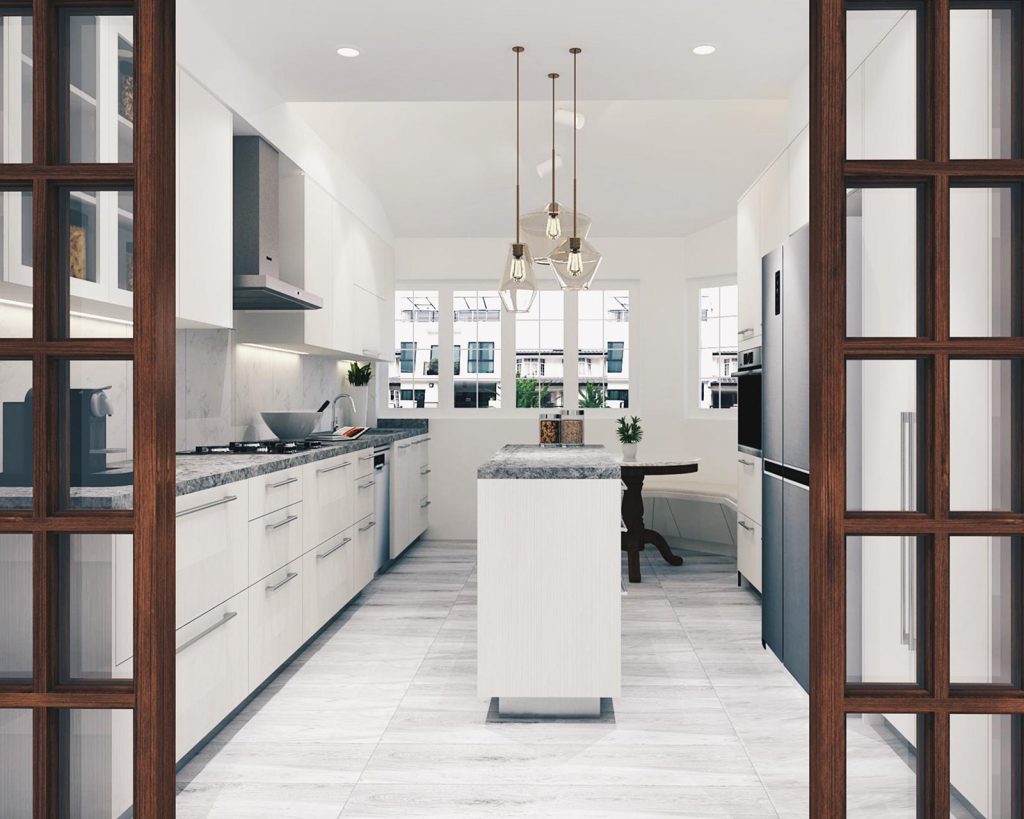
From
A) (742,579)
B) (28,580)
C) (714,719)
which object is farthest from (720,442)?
(28,580)

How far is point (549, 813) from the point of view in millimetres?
2207

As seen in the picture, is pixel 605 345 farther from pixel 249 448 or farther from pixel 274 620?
pixel 274 620

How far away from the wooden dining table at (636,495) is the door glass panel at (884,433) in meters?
3.71

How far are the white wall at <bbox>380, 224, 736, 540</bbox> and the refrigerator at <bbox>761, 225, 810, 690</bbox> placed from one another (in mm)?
2889

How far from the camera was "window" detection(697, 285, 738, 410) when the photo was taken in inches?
254

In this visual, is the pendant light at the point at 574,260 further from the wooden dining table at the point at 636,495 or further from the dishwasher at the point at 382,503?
the dishwasher at the point at 382,503

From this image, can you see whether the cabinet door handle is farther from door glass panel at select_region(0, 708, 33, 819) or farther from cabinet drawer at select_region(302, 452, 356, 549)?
door glass panel at select_region(0, 708, 33, 819)

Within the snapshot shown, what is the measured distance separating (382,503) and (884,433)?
407 centimetres

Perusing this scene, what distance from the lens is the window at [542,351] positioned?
689cm

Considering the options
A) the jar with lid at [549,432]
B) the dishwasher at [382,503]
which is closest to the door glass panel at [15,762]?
the jar with lid at [549,432]

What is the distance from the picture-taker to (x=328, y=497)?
388 centimetres

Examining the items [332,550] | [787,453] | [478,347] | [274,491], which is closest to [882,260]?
[787,453]

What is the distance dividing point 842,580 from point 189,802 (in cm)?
184

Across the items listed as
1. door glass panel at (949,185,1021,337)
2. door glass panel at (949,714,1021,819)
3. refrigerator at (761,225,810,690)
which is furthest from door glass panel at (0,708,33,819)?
refrigerator at (761,225,810,690)
